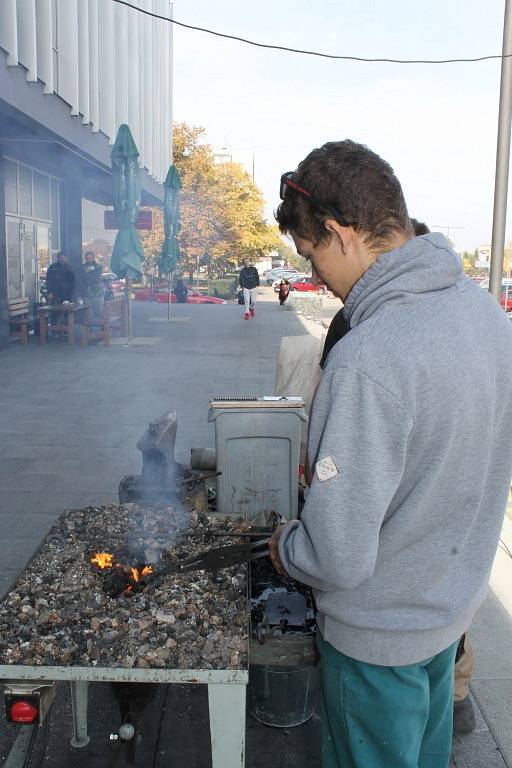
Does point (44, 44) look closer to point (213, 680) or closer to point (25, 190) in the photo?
point (25, 190)

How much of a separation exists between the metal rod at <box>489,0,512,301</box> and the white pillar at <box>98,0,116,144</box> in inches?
401

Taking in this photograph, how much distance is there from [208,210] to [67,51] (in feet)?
89.4

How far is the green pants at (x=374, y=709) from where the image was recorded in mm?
1621

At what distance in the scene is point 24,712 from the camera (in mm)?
1965

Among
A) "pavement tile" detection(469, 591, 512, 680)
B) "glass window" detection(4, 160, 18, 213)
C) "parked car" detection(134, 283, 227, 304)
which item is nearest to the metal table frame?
"pavement tile" detection(469, 591, 512, 680)

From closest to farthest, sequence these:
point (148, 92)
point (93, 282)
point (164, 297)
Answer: point (93, 282), point (148, 92), point (164, 297)

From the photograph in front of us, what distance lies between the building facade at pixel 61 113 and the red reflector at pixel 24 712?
28.4 feet

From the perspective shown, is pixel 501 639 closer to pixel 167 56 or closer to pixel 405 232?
pixel 405 232

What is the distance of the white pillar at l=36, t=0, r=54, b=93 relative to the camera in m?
10.6

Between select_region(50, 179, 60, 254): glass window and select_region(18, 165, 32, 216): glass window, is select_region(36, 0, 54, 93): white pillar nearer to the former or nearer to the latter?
select_region(18, 165, 32, 216): glass window

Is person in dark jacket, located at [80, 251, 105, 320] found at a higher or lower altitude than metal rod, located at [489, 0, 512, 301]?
lower

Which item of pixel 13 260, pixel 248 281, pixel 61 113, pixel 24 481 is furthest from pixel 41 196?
pixel 24 481

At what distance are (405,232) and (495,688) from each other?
2450mm

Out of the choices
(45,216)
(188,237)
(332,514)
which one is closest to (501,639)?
(332,514)
